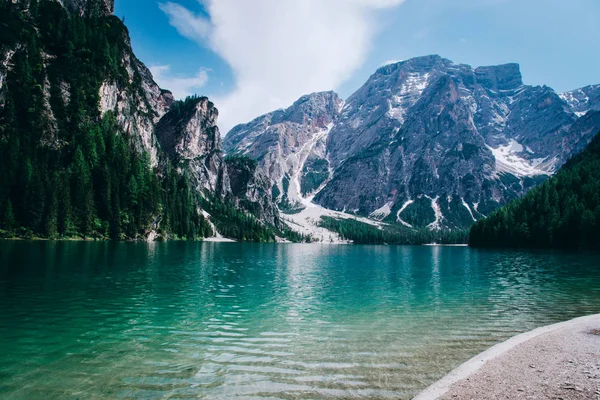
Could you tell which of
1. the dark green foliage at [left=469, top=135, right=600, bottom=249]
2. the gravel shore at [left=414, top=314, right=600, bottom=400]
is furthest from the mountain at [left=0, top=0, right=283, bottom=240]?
the dark green foliage at [left=469, top=135, right=600, bottom=249]

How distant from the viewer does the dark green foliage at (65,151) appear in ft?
318

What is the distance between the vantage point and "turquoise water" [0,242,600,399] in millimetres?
11914

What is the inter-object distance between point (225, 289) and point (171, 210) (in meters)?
144

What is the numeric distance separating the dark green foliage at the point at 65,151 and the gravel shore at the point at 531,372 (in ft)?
367

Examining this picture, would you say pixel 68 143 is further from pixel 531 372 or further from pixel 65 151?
pixel 531 372

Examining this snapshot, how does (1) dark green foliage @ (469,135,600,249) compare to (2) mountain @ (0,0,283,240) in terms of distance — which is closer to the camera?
(2) mountain @ (0,0,283,240)

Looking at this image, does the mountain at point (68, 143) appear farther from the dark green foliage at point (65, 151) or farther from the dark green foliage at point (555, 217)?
the dark green foliage at point (555, 217)

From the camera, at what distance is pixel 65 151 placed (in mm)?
123250

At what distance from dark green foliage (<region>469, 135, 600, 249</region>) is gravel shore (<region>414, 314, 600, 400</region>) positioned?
124575 millimetres

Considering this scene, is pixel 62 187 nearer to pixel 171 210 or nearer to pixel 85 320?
pixel 171 210

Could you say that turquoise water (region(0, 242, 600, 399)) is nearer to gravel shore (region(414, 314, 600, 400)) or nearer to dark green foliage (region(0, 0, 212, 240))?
gravel shore (region(414, 314, 600, 400))

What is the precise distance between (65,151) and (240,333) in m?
134

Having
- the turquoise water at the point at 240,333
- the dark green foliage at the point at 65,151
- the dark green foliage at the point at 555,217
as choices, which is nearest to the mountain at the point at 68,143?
the dark green foliage at the point at 65,151

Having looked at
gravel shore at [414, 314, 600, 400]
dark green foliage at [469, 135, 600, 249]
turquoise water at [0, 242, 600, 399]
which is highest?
dark green foliage at [469, 135, 600, 249]
